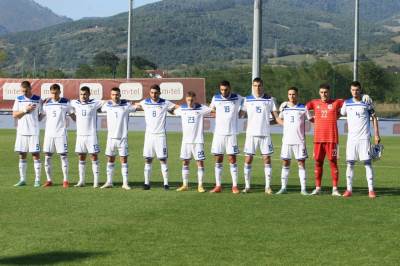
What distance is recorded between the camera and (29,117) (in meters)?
16.8

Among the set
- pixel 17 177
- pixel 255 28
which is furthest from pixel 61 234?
pixel 255 28

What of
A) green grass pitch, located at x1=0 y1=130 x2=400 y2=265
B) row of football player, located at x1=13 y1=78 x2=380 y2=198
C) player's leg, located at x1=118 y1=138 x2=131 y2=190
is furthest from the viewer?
player's leg, located at x1=118 y1=138 x2=131 y2=190

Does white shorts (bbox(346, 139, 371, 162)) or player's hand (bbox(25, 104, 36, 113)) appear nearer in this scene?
white shorts (bbox(346, 139, 371, 162))

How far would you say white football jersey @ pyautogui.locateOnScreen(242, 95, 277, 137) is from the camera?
51.6ft

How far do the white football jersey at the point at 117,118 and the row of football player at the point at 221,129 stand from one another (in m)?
0.02

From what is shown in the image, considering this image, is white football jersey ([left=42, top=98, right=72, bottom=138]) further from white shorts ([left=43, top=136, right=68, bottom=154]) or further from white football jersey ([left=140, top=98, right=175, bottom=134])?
white football jersey ([left=140, top=98, right=175, bottom=134])

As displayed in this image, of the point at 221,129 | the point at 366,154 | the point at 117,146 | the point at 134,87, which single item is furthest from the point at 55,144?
the point at 134,87

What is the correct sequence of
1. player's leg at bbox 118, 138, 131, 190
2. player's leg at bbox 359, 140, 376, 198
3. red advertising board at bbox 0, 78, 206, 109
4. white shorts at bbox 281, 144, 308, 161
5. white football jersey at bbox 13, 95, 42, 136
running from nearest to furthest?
player's leg at bbox 359, 140, 376, 198, white shorts at bbox 281, 144, 308, 161, player's leg at bbox 118, 138, 131, 190, white football jersey at bbox 13, 95, 42, 136, red advertising board at bbox 0, 78, 206, 109

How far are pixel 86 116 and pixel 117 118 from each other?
672 millimetres

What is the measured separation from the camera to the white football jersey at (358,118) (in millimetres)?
15281

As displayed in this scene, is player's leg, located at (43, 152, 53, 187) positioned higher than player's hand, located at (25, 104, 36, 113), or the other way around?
player's hand, located at (25, 104, 36, 113)

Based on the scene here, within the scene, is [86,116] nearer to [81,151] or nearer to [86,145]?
[86,145]

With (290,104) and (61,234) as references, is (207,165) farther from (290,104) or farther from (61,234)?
(61,234)

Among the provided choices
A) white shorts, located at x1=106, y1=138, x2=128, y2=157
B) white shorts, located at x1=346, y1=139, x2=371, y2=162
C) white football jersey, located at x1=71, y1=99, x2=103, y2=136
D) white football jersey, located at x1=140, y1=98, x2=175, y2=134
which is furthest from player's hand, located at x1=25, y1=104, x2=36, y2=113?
white shorts, located at x1=346, y1=139, x2=371, y2=162
